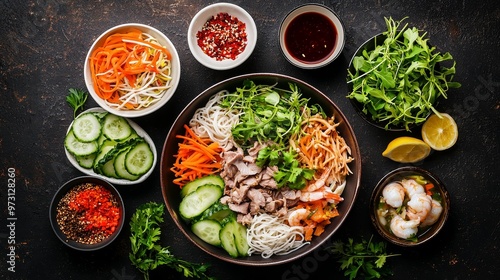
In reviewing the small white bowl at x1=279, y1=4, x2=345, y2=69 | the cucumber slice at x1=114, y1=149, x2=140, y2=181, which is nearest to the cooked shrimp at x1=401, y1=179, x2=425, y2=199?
the small white bowl at x1=279, y1=4, x2=345, y2=69

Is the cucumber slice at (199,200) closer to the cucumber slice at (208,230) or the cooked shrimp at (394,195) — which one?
the cucumber slice at (208,230)

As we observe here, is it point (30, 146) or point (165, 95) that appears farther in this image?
point (30, 146)

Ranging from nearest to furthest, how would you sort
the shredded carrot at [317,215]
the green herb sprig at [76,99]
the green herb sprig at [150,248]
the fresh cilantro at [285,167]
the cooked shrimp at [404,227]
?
the fresh cilantro at [285,167]
the shredded carrot at [317,215]
the cooked shrimp at [404,227]
the green herb sprig at [150,248]
the green herb sprig at [76,99]

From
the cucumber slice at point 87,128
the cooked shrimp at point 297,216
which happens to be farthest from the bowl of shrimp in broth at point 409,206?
the cucumber slice at point 87,128

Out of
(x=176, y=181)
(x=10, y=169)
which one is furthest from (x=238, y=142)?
(x=10, y=169)

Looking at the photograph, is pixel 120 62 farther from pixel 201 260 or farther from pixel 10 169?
pixel 201 260

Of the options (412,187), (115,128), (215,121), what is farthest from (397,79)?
(115,128)
